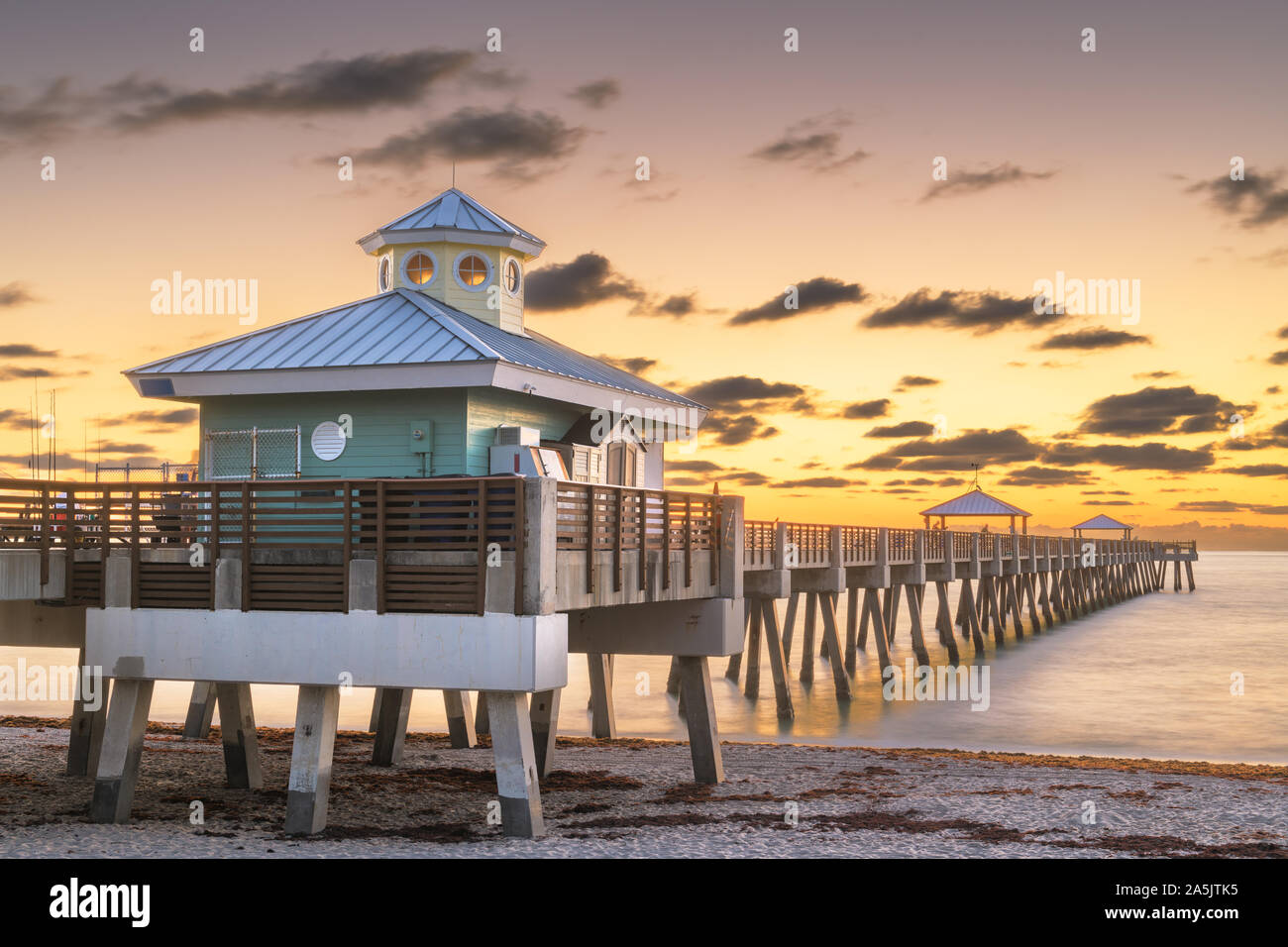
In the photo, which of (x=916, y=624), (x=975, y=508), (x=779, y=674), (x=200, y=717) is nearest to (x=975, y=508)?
(x=975, y=508)

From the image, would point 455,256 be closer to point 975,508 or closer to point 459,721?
point 459,721

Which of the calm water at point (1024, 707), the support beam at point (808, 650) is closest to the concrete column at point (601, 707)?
the calm water at point (1024, 707)

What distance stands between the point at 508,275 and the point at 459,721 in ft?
26.6

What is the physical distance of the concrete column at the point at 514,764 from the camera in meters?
13.0

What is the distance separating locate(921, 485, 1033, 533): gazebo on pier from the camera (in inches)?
2542

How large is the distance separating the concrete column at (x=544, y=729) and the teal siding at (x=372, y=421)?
4444 mm

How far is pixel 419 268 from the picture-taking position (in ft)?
68.4

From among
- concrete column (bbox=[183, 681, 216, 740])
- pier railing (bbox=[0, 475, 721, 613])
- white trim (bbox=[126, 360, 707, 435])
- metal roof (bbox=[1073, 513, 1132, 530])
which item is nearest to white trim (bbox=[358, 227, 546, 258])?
white trim (bbox=[126, 360, 707, 435])

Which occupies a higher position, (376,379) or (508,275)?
(508,275)

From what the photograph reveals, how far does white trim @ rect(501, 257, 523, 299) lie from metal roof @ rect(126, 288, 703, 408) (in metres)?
1.13

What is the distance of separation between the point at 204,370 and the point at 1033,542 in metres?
48.7

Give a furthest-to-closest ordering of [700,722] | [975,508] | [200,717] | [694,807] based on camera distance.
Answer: [975,508] < [200,717] < [700,722] < [694,807]
